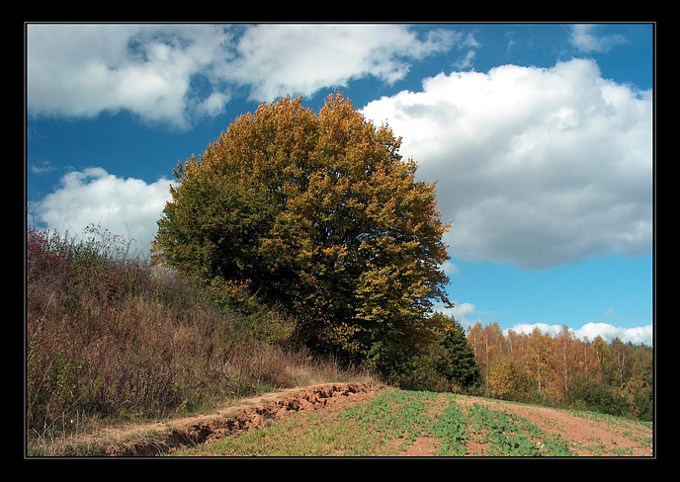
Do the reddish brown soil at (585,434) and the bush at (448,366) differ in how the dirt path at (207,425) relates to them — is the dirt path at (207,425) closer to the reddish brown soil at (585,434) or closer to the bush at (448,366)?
the reddish brown soil at (585,434)

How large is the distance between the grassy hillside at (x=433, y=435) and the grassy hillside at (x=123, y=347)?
5.62 ft

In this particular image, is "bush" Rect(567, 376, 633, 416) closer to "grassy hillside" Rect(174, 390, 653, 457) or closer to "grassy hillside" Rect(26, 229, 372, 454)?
"grassy hillside" Rect(26, 229, 372, 454)

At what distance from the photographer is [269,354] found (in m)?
14.0

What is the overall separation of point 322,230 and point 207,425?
15.1 m

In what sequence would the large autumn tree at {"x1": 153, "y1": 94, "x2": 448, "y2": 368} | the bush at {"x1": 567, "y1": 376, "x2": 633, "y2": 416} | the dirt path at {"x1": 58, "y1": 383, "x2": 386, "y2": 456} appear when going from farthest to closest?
the bush at {"x1": 567, "y1": 376, "x2": 633, "y2": 416}, the large autumn tree at {"x1": 153, "y1": 94, "x2": 448, "y2": 368}, the dirt path at {"x1": 58, "y1": 383, "x2": 386, "y2": 456}

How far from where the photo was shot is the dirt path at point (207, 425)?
6371 mm

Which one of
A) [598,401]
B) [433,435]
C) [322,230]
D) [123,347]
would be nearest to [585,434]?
[433,435]

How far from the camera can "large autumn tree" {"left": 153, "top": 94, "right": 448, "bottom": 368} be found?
20.0 m

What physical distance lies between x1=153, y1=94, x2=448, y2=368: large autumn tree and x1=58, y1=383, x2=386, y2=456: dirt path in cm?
767

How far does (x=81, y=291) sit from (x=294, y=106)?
16.6 meters

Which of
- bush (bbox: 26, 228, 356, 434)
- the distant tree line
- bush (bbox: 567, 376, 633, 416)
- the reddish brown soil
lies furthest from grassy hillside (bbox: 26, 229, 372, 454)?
the distant tree line

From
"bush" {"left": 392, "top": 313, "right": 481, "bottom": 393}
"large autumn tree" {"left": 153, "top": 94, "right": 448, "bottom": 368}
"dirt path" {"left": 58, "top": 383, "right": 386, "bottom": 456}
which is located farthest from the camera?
"bush" {"left": 392, "top": 313, "right": 481, "bottom": 393}

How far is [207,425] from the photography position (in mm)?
8047
